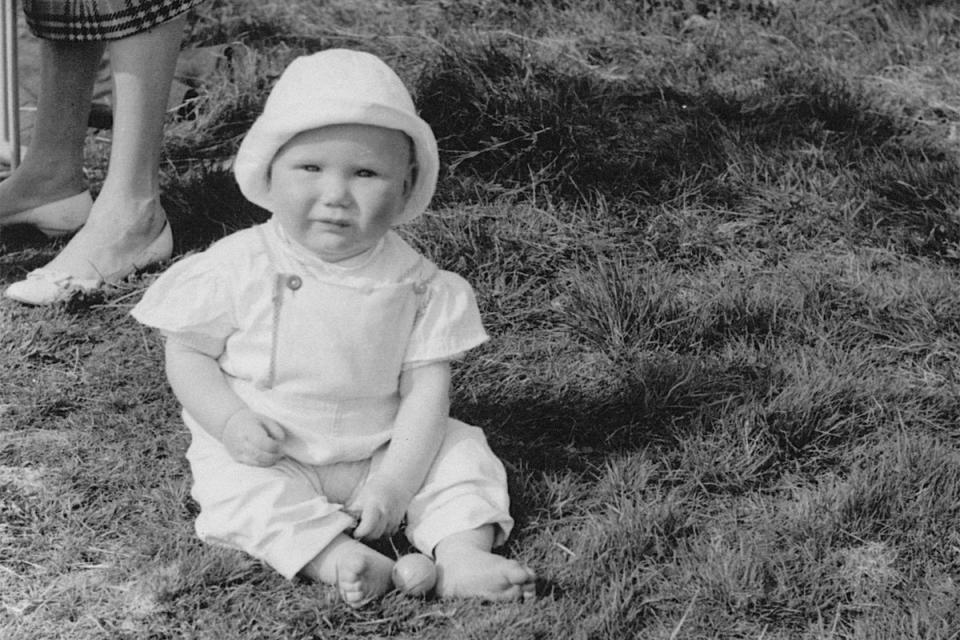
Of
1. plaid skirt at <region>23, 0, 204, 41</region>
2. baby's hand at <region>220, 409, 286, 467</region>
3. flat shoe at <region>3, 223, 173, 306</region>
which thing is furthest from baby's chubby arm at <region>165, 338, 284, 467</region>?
plaid skirt at <region>23, 0, 204, 41</region>

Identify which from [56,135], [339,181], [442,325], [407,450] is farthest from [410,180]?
[56,135]

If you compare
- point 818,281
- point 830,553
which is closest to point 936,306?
point 818,281

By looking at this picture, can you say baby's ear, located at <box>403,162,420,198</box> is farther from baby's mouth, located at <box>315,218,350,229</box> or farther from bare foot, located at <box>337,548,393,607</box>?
bare foot, located at <box>337,548,393,607</box>

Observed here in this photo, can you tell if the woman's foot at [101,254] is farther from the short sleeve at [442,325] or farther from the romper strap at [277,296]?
the short sleeve at [442,325]

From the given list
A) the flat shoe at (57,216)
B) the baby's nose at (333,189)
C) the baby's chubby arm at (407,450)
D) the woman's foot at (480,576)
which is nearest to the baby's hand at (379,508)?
Result: the baby's chubby arm at (407,450)

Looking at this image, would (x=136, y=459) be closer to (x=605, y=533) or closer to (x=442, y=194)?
(x=605, y=533)

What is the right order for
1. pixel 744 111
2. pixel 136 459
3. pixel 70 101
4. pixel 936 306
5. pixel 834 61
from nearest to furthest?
pixel 136 459
pixel 936 306
pixel 70 101
pixel 744 111
pixel 834 61

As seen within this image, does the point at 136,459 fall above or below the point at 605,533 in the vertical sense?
below
